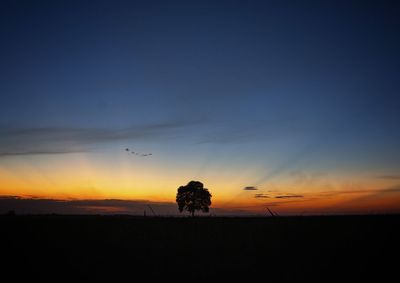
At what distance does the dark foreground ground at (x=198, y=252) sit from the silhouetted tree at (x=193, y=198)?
5296cm

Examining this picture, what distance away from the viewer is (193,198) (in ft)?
258

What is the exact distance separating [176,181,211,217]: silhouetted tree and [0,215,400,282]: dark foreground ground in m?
53.0

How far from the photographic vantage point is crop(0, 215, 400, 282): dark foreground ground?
15711 millimetres

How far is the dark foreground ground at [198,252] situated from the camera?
51.5ft

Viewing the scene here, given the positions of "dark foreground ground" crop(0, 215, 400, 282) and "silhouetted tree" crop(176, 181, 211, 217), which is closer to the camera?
"dark foreground ground" crop(0, 215, 400, 282)

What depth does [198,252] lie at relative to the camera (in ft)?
63.6

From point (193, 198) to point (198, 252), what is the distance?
2356 inches

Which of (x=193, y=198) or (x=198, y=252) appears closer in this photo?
(x=198, y=252)

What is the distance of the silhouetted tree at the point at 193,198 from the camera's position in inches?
3100

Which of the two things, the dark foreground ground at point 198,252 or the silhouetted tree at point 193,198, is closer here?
the dark foreground ground at point 198,252

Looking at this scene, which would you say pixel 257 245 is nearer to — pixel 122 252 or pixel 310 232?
pixel 310 232

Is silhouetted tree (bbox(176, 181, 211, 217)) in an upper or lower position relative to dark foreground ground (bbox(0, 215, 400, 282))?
upper

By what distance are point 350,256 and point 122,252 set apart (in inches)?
526

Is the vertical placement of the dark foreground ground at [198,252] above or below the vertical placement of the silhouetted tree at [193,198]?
below
